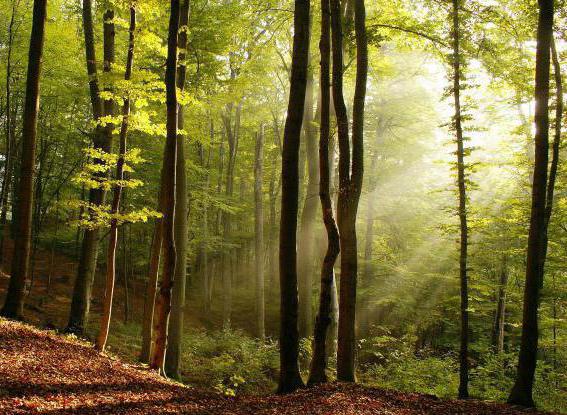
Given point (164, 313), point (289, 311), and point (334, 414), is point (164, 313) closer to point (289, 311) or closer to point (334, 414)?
point (289, 311)

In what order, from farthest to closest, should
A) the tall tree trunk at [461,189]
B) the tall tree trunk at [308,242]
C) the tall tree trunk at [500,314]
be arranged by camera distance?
1. the tall tree trunk at [500,314]
2. the tall tree trunk at [308,242]
3. the tall tree trunk at [461,189]

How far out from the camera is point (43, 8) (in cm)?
969

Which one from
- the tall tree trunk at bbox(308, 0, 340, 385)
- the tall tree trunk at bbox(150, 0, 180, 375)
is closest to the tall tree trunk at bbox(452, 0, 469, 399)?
the tall tree trunk at bbox(308, 0, 340, 385)

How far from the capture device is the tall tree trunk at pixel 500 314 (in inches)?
604

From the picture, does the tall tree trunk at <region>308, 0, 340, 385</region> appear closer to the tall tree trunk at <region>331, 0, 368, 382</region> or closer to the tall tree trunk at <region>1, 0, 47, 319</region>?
the tall tree trunk at <region>331, 0, 368, 382</region>

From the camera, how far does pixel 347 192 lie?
8891 millimetres

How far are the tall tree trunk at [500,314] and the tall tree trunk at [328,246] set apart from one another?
9518mm

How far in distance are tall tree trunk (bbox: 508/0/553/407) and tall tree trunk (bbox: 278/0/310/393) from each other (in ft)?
13.7

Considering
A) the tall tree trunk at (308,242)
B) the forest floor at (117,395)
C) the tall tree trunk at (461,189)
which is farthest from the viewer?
the tall tree trunk at (308,242)

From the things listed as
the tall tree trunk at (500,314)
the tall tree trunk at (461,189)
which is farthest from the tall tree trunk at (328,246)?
the tall tree trunk at (500,314)

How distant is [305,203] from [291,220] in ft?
17.1

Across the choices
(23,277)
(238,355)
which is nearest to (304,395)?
(23,277)

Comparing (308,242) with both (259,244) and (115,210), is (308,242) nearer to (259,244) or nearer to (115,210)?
(115,210)

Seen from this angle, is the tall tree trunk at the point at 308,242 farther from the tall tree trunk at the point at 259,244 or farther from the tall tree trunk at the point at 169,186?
the tall tree trunk at the point at 169,186
